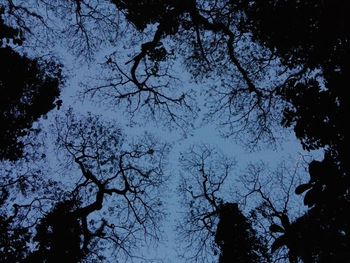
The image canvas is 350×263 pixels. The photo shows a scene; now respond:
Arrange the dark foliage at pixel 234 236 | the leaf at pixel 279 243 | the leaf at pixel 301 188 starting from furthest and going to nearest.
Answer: the dark foliage at pixel 234 236
the leaf at pixel 279 243
the leaf at pixel 301 188

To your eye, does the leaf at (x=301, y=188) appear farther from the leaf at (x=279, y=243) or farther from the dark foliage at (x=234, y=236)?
the dark foliage at (x=234, y=236)

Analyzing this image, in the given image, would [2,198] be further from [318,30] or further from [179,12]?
[318,30]

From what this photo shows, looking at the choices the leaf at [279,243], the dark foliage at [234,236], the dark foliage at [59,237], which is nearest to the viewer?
the leaf at [279,243]

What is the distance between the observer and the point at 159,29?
14062mm

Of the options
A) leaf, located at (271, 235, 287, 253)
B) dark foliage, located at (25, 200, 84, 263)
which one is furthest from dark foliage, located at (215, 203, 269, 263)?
leaf, located at (271, 235, 287, 253)

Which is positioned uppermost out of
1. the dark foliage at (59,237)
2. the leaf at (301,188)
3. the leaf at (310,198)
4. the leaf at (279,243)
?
the dark foliage at (59,237)

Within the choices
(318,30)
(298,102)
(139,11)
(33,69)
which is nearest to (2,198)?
(33,69)

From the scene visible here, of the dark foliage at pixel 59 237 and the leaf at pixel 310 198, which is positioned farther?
the dark foliage at pixel 59 237

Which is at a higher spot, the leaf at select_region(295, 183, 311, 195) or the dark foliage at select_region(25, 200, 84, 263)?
the dark foliage at select_region(25, 200, 84, 263)

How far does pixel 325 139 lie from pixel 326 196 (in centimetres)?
228

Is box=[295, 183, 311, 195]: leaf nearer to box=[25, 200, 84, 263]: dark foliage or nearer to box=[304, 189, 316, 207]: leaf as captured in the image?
box=[304, 189, 316, 207]: leaf

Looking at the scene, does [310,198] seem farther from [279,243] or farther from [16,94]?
[16,94]

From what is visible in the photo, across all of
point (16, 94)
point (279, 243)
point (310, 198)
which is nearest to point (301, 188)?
point (310, 198)

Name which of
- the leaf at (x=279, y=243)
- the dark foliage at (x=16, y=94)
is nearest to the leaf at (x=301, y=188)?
the leaf at (x=279, y=243)
